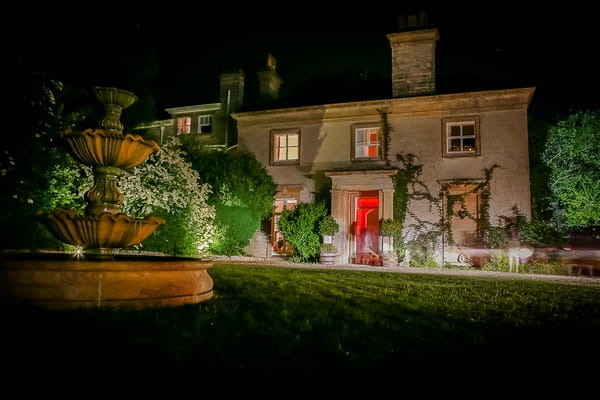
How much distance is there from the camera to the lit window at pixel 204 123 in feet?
77.3

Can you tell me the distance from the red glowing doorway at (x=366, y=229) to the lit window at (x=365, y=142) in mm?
1530

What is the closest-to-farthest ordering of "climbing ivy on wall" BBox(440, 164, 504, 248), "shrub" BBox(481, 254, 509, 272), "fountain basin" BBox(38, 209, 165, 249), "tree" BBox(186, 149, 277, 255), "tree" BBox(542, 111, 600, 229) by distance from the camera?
"fountain basin" BBox(38, 209, 165, 249) < "shrub" BBox(481, 254, 509, 272) < "tree" BBox(542, 111, 600, 229) < "climbing ivy on wall" BBox(440, 164, 504, 248) < "tree" BBox(186, 149, 277, 255)

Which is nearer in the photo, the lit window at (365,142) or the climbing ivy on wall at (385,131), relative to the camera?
the climbing ivy on wall at (385,131)

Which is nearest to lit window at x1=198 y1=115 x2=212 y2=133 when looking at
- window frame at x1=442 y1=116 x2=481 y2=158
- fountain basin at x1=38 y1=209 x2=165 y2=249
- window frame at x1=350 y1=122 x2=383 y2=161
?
window frame at x1=350 y1=122 x2=383 y2=161

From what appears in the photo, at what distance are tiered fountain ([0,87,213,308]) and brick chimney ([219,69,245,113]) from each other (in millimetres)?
16225

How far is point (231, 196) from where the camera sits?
16.4 metres

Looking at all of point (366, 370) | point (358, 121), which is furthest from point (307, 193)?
point (366, 370)

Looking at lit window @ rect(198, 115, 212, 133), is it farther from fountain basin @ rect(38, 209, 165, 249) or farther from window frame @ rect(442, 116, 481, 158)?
fountain basin @ rect(38, 209, 165, 249)

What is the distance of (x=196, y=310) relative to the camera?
15.6 ft

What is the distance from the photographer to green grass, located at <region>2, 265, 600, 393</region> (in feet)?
9.13

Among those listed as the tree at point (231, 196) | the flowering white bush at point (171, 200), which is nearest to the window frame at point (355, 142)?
the tree at point (231, 196)

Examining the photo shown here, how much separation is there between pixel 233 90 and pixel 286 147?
6.14 m

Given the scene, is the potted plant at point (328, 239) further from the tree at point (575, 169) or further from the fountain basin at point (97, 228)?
the fountain basin at point (97, 228)

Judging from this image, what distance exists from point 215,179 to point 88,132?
10.5 m
